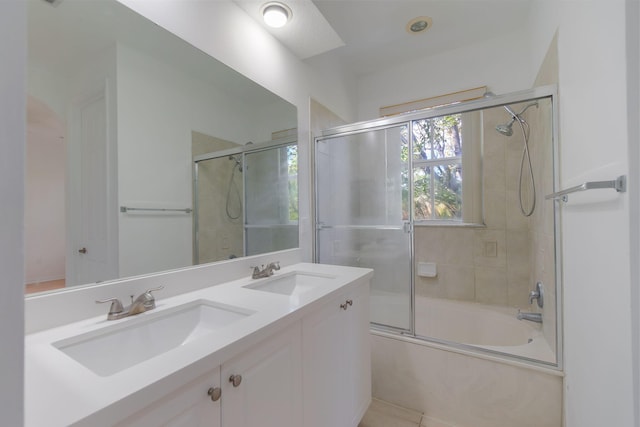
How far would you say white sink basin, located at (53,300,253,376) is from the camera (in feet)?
2.52

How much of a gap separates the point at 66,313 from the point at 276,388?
2.33 ft

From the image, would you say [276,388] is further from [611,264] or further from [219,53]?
[219,53]

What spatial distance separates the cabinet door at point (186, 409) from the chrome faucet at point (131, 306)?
0.45m

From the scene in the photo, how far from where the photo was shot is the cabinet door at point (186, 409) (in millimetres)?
539

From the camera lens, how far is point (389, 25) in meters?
2.16

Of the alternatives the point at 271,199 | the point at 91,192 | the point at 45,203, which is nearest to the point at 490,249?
the point at 271,199

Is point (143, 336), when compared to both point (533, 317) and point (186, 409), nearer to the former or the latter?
point (186, 409)

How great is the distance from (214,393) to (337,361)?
73cm

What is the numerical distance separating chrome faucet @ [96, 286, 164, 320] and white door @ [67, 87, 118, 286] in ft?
0.43

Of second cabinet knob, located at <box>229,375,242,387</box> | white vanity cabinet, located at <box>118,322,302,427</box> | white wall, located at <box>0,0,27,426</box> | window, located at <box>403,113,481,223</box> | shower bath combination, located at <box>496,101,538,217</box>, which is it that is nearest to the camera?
white wall, located at <box>0,0,27,426</box>

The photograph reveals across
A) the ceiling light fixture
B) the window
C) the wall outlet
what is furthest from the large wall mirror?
the wall outlet

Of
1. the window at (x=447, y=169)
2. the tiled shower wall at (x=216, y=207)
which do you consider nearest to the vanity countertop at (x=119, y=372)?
the tiled shower wall at (x=216, y=207)

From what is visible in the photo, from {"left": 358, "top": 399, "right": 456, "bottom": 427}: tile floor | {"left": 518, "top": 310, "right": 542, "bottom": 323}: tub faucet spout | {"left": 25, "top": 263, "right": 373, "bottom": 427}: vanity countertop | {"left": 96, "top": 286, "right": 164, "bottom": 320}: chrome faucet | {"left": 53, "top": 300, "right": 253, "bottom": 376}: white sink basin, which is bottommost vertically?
{"left": 358, "top": 399, "right": 456, "bottom": 427}: tile floor

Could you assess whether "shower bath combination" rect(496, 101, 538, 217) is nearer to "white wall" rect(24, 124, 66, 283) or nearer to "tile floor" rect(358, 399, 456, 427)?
"tile floor" rect(358, 399, 456, 427)
